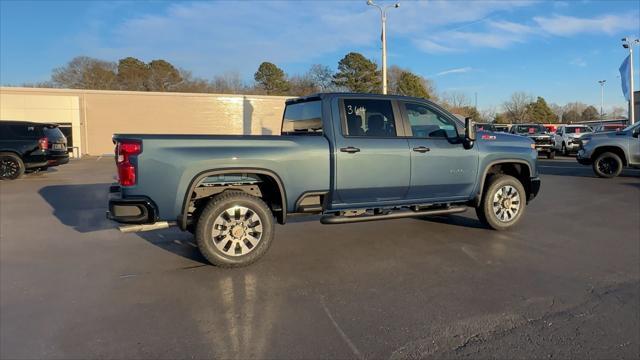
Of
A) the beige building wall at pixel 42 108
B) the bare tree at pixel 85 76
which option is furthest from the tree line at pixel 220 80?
the beige building wall at pixel 42 108

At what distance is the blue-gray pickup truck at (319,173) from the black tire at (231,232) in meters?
0.01

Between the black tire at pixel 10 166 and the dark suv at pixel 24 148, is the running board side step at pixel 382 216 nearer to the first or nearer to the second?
the dark suv at pixel 24 148

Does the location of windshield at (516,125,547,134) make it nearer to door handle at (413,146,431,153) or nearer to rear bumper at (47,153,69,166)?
door handle at (413,146,431,153)

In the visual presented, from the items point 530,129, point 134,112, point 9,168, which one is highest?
point 134,112

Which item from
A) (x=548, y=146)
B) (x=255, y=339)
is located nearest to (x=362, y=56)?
(x=548, y=146)

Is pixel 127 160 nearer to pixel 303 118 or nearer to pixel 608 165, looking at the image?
pixel 303 118

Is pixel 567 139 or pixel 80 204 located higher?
pixel 567 139

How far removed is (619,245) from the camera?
6219 mm

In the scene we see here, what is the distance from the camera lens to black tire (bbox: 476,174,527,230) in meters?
6.86

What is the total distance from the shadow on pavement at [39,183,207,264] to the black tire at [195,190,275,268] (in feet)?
1.30

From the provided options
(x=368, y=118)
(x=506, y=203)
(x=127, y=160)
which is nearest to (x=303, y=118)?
(x=368, y=118)

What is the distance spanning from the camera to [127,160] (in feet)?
15.8

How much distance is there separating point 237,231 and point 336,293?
143 centimetres

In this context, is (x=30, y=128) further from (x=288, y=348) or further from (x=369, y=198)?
(x=288, y=348)
